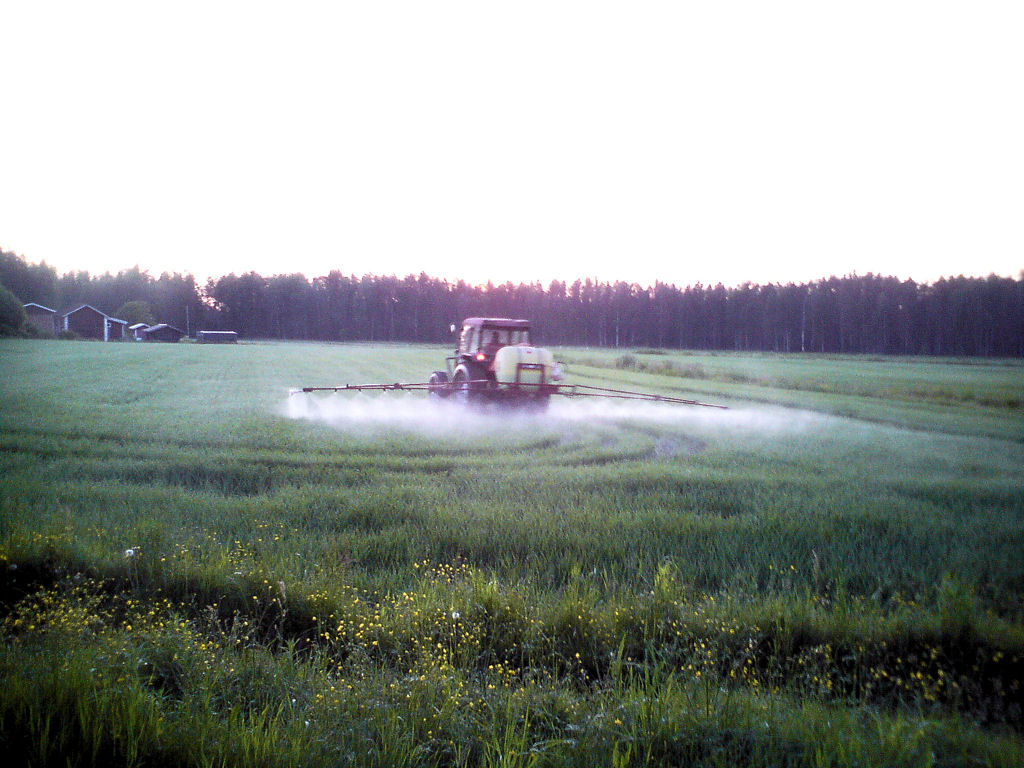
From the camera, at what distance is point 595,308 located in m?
8.28

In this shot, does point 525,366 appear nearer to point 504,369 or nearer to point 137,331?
point 504,369

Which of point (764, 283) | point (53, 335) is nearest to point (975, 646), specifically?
point (764, 283)

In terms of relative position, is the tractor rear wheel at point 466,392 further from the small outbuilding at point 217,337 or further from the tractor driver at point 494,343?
the small outbuilding at point 217,337

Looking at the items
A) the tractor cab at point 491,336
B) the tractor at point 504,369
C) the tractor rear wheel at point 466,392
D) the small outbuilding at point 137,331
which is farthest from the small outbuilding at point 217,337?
the tractor cab at point 491,336

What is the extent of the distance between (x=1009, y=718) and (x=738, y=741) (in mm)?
1342

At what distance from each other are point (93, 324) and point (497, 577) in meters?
4.65

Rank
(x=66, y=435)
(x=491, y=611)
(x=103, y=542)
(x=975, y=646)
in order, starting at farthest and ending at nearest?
1. (x=66, y=435)
2. (x=103, y=542)
3. (x=491, y=611)
4. (x=975, y=646)

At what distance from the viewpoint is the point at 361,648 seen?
311cm

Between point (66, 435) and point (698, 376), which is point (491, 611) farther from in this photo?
point (698, 376)

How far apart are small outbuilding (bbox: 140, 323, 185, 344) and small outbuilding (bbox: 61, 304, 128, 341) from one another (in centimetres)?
19

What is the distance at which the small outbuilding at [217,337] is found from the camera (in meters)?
6.00

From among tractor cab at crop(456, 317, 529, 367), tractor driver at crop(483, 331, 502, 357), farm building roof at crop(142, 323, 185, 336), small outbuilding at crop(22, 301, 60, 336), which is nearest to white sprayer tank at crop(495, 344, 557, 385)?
tractor cab at crop(456, 317, 529, 367)

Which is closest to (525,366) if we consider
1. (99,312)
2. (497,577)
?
(497,577)

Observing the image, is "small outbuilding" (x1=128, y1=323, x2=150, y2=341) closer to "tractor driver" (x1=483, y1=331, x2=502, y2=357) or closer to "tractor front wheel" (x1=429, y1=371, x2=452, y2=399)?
"tractor front wheel" (x1=429, y1=371, x2=452, y2=399)
